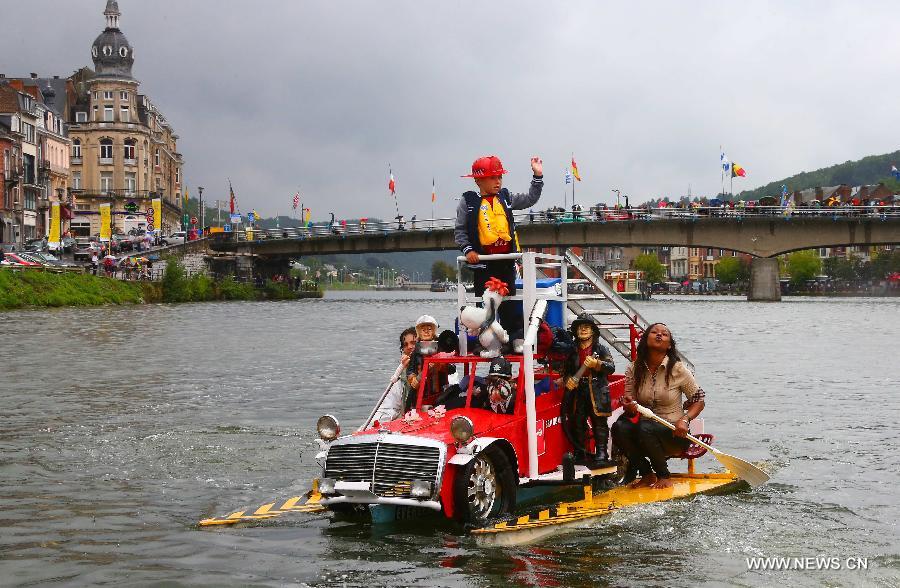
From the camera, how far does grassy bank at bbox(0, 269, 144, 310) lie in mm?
63062

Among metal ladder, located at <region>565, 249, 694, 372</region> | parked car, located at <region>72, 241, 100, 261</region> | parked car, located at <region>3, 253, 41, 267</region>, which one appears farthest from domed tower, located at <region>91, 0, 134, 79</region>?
metal ladder, located at <region>565, 249, 694, 372</region>

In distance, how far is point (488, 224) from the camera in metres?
12.5

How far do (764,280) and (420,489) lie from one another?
86.0m

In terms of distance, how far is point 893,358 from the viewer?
35.5m

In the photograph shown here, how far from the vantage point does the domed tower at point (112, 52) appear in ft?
440

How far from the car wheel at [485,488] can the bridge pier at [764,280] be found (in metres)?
80.9

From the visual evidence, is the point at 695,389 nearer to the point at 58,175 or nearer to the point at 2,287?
the point at 2,287

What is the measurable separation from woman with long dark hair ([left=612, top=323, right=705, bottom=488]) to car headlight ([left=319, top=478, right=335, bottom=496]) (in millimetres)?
3363

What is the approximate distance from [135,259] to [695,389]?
8149cm

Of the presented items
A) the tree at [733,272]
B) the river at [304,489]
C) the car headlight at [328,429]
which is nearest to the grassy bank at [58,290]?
the river at [304,489]

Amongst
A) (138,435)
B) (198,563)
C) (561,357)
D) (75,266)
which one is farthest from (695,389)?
(75,266)

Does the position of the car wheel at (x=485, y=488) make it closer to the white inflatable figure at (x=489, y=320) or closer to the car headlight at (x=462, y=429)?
the car headlight at (x=462, y=429)

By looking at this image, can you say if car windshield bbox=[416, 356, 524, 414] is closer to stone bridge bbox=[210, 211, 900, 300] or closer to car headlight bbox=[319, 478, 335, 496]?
car headlight bbox=[319, 478, 335, 496]

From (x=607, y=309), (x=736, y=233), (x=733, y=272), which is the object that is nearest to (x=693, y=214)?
(x=736, y=233)
